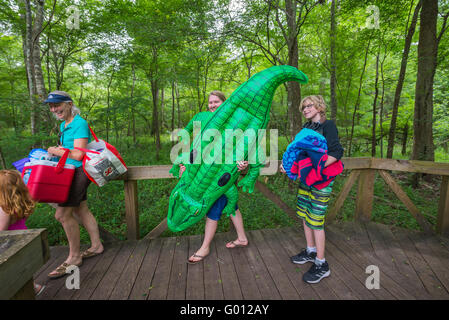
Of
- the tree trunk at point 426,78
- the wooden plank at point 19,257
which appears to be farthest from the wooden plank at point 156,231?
the tree trunk at point 426,78

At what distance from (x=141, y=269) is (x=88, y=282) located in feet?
1.44

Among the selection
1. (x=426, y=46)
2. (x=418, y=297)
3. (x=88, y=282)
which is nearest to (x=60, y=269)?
(x=88, y=282)

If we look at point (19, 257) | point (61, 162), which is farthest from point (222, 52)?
point (19, 257)

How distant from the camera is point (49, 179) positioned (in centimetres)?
169

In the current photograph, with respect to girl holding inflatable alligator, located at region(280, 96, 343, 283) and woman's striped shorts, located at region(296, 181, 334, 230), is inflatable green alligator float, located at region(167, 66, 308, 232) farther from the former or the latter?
woman's striped shorts, located at region(296, 181, 334, 230)

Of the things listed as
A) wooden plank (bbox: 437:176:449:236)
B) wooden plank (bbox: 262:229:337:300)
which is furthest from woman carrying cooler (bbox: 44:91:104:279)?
wooden plank (bbox: 437:176:449:236)

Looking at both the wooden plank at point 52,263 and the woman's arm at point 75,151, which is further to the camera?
the wooden plank at point 52,263

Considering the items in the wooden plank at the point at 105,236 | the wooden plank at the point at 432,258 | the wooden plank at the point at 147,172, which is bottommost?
the wooden plank at the point at 432,258

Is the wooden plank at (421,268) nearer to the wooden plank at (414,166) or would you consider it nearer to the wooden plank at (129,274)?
the wooden plank at (414,166)

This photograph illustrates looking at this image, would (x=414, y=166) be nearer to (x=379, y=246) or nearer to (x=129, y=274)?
(x=379, y=246)

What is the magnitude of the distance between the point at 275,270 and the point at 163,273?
1.07 meters

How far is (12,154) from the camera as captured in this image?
3.73 m

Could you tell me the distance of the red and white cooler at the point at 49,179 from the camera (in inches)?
65.1

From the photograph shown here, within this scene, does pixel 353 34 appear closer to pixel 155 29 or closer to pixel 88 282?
pixel 155 29
